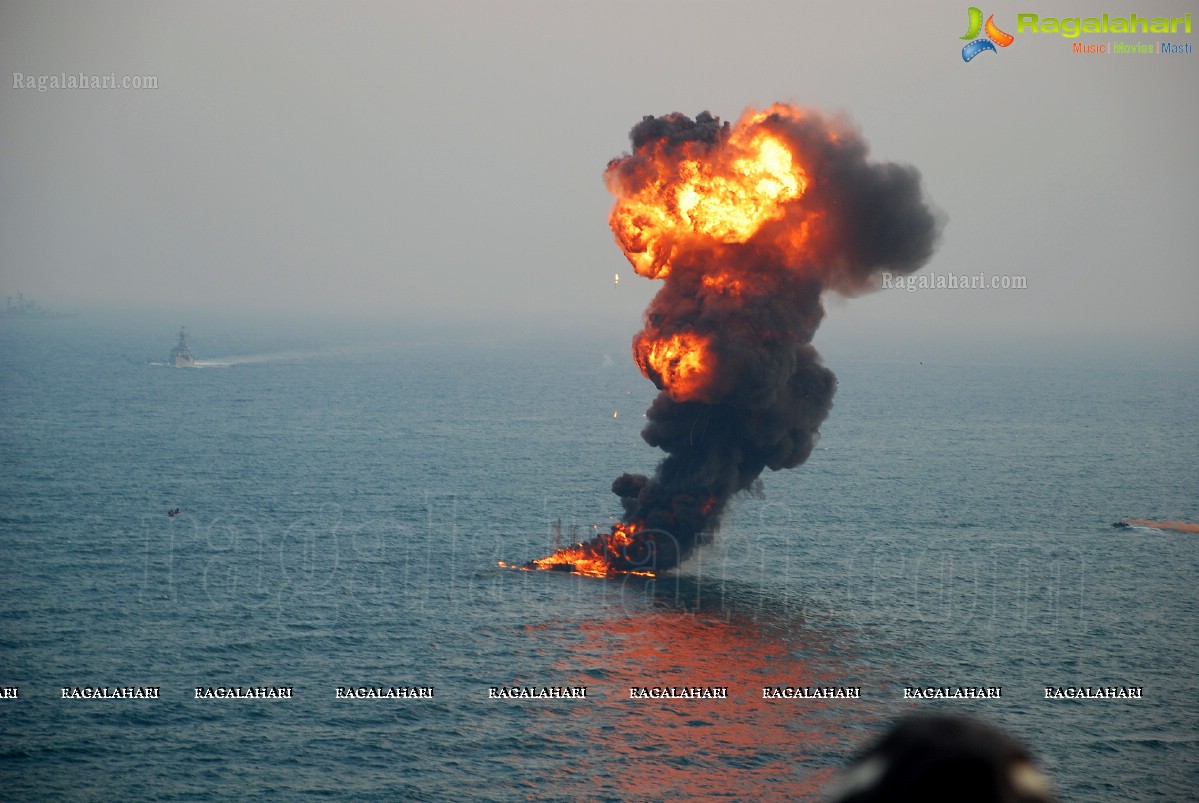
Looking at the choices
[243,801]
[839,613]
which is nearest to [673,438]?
[839,613]

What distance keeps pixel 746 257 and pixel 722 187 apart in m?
7.81

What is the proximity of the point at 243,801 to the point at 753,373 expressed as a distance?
62.0 m

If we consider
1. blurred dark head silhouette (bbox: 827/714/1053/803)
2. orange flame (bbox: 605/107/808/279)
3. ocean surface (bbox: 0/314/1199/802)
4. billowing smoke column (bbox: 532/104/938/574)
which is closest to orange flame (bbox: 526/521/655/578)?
ocean surface (bbox: 0/314/1199/802)

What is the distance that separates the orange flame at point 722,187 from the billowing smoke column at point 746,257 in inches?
4.6

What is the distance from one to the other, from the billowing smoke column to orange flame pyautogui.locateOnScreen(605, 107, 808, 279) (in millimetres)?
117

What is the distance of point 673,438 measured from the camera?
13138 centimetres

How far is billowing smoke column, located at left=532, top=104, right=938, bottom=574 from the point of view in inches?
4889

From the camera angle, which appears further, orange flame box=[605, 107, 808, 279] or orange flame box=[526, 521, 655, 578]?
orange flame box=[526, 521, 655, 578]

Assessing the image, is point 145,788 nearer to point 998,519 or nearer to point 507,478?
point 507,478

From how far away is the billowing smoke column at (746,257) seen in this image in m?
124

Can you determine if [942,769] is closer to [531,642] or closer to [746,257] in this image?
[531,642]

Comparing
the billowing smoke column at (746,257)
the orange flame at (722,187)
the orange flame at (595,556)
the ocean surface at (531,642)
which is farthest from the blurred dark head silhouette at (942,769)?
the orange flame at (595,556)

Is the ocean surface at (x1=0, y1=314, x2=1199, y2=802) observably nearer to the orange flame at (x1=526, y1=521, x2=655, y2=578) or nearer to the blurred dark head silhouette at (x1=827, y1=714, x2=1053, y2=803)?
the orange flame at (x1=526, y1=521, x2=655, y2=578)

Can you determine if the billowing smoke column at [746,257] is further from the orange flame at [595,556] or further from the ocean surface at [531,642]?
the ocean surface at [531,642]
